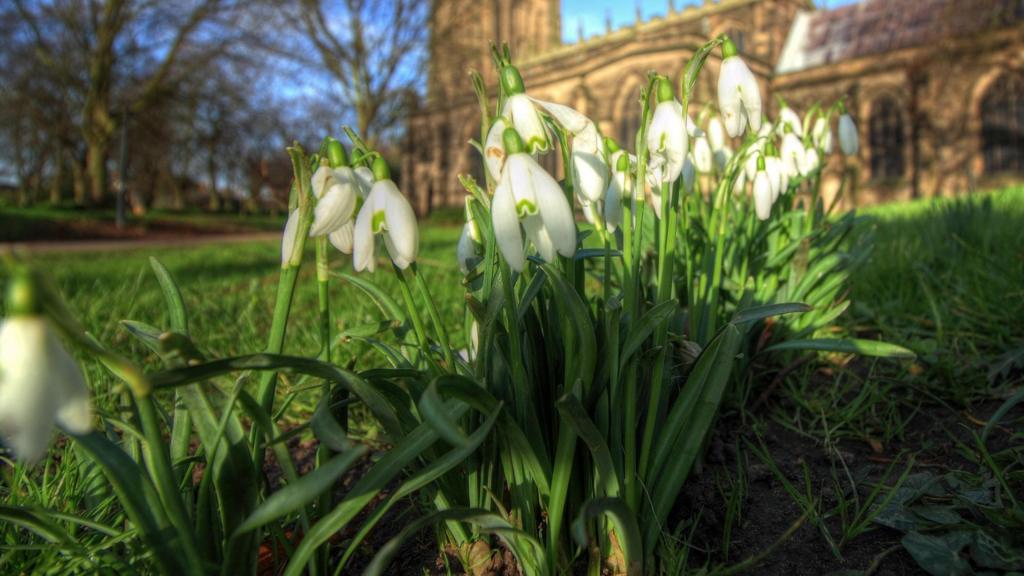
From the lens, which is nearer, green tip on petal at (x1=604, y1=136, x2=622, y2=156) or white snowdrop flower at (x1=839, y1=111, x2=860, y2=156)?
green tip on petal at (x1=604, y1=136, x2=622, y2=156)

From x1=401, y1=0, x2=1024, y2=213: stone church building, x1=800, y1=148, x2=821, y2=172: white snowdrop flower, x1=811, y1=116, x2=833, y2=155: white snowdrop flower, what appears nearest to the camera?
x1=800, y1=148, x2=821, y2=172: white snowdrop flower

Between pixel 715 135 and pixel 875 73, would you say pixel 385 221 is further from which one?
pixel 875 73

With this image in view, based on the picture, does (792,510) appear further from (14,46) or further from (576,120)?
(14,46)

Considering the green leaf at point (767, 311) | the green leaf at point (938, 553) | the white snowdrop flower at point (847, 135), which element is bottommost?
the green leaf at point (938, 553)

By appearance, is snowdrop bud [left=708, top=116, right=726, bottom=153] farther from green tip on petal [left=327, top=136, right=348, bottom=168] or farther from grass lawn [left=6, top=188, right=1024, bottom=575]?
green tip on petal [left=327, top=136, right=348, bottom=168]

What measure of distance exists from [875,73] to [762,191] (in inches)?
842

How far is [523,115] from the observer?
80cm

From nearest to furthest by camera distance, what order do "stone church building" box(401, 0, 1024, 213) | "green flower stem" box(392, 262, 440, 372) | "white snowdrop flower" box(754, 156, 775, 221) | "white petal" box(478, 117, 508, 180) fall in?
"white petal" box(478, 117, 508, 180) → "green flower stem" box(392, 262, 440, 372) → "white snowdrop flower" box(754, 156, 775, 221) → "stone church building" box(401, 0, 1024, 213)

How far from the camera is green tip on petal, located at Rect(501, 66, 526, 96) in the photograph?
81cm

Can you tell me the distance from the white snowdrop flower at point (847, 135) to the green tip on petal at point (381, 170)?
1653 mm

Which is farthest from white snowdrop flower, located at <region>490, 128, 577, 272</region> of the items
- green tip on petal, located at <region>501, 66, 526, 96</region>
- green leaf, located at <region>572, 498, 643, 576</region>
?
green leaf, located at <region>572, 498, 643, 576</region>

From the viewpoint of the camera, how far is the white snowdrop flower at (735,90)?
3.37 ft

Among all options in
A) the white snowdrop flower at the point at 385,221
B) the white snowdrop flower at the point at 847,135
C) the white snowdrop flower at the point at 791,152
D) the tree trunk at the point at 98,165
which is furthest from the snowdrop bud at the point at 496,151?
the tree trunk at the point at 98,165

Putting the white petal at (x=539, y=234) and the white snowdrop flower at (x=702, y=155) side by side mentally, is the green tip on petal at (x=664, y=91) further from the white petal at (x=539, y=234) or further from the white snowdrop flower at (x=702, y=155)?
the white snowdrop flower at (x=702, y=155)
